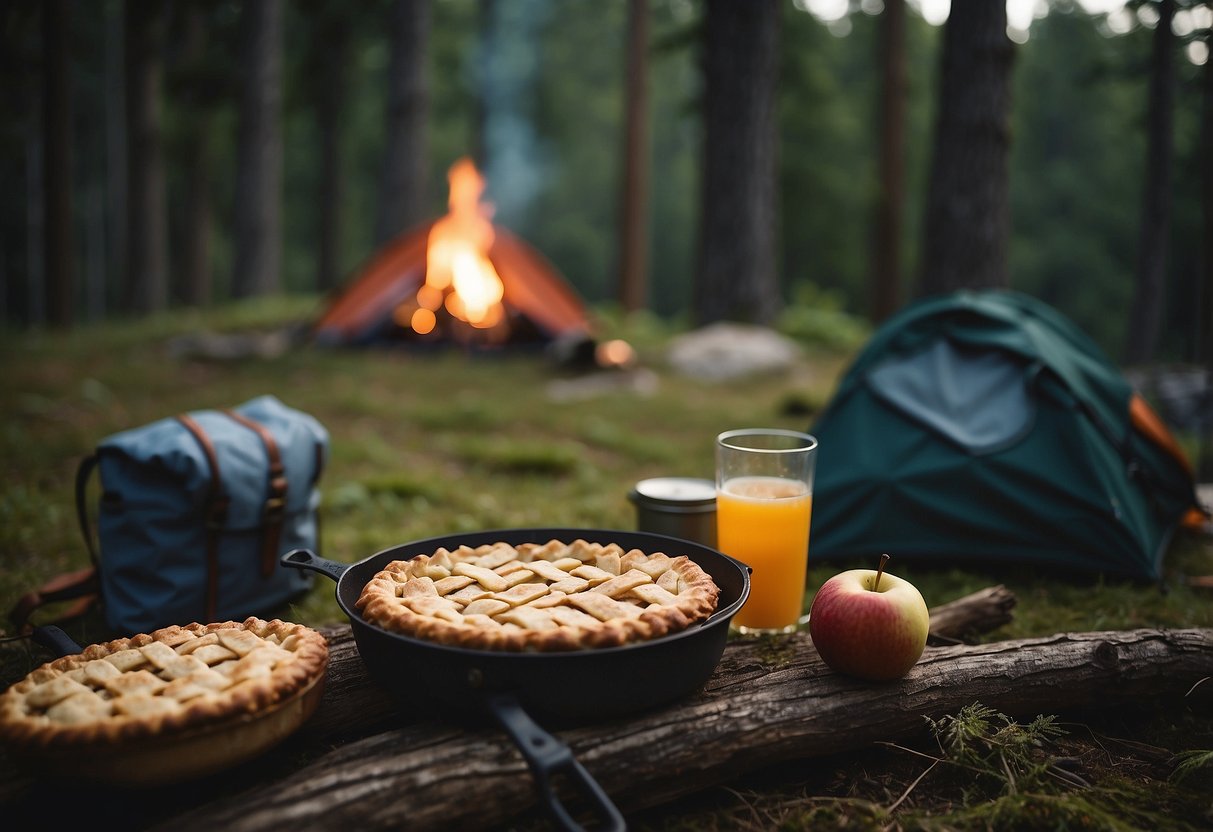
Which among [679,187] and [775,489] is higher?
[679,187]

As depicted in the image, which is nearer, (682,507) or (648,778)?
(648,778)

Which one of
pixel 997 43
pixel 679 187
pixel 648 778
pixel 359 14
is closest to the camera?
pixel 648 778

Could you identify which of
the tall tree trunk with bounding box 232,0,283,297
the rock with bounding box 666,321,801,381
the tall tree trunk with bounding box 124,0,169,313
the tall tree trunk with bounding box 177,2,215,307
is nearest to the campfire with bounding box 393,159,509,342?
the rock with bounding box 666,321,801,381

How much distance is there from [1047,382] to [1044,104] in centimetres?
2862

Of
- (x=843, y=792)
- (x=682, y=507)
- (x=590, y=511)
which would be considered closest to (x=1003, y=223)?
(x=590, y=511)

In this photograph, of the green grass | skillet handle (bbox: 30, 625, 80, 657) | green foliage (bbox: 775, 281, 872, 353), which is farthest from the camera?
green foliage (bbox: 775, 281, 872, 353)

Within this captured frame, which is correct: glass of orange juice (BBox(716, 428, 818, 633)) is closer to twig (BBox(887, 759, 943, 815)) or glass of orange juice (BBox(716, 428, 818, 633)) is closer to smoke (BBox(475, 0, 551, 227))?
twig (BBox(887, 759, 943, 815))

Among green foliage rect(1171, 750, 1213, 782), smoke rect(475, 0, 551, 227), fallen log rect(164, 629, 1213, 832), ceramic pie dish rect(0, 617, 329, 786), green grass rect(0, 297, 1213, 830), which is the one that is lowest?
green grass rect(0, 297, 1213, 830)

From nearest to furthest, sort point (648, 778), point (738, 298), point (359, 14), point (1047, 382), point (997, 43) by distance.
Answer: point (648, 778)
point (1047, 382)
point (997, 43)
point (738, 298)
point (359, 14)

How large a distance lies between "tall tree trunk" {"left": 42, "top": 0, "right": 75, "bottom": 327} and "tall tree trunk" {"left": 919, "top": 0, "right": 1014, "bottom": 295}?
937 cm

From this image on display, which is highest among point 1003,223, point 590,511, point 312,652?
point 1003,223

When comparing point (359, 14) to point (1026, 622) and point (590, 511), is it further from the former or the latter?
point (1026, 622)

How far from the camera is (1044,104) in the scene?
27.4m

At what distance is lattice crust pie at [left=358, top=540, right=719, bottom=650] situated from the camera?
5.86ft
